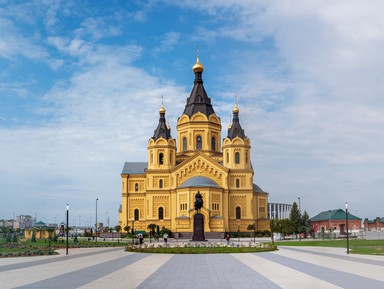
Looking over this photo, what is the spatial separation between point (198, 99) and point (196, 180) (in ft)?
55.3

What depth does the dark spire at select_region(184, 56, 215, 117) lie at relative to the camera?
8456 cm

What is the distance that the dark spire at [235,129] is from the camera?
3188 inches

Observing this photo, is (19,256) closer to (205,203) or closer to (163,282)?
(163,282)

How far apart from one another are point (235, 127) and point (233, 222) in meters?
16.0

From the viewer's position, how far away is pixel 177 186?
78312 millimetres

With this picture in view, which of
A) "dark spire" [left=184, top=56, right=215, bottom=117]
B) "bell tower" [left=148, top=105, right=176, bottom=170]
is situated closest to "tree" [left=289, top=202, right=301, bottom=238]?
"bell tower" [left=148, top=105, right=176, bottom=170]

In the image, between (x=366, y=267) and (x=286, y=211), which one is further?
(x=286, y=211)

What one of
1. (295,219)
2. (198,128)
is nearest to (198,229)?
(295,219)

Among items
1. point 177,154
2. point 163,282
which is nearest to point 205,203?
point 177,154

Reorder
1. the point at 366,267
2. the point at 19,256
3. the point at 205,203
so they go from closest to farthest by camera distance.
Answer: the point at 366,267 → the point at 19,256 → the point at 205,203

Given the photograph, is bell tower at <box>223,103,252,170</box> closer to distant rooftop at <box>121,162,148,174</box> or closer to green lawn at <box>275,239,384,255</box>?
distant rooftop at <box>121,162,148,174</box>

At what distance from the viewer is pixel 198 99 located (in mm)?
85625

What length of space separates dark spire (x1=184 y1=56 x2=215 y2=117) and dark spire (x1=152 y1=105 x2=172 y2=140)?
427 centimetres

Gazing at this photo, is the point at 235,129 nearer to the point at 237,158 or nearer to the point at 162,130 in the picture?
the point at 237,158
